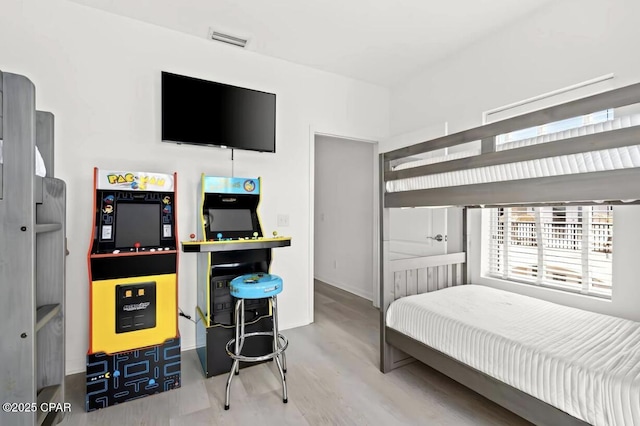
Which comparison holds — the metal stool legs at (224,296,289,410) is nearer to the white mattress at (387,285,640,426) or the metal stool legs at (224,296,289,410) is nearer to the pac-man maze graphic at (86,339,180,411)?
the pac-man maze graphic at (86,339,180,411)

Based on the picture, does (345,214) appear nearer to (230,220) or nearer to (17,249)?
(230,220)

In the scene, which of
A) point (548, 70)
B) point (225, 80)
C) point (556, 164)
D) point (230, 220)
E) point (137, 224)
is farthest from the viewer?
point (225, 80)

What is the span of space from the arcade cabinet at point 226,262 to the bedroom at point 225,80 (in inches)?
15.8

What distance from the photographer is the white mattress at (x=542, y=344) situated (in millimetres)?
1262

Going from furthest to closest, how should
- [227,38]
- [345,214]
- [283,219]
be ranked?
1. [345,214]
2. [283,219]
3. [227,38]

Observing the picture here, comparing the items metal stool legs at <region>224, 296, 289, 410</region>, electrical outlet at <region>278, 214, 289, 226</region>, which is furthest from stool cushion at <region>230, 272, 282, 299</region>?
electrical outlet at <region>278, 214, 289, 226</region>

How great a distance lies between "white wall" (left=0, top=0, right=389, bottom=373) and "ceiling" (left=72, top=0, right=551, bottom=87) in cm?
17

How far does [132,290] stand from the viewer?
6.52ft

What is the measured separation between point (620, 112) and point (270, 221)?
281cm

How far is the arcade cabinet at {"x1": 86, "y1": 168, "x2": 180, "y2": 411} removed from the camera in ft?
6.24

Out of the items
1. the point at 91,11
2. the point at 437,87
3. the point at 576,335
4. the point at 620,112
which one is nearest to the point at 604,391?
the point at 576,335

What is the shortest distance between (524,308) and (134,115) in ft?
10.9

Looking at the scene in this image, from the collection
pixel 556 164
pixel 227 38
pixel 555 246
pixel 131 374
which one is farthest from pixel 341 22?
pixel 131 374

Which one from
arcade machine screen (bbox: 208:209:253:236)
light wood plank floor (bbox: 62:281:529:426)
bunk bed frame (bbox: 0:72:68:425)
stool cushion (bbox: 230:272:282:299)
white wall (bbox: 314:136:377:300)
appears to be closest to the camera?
bunk bed frame (bbox: 0:72:68:425)
